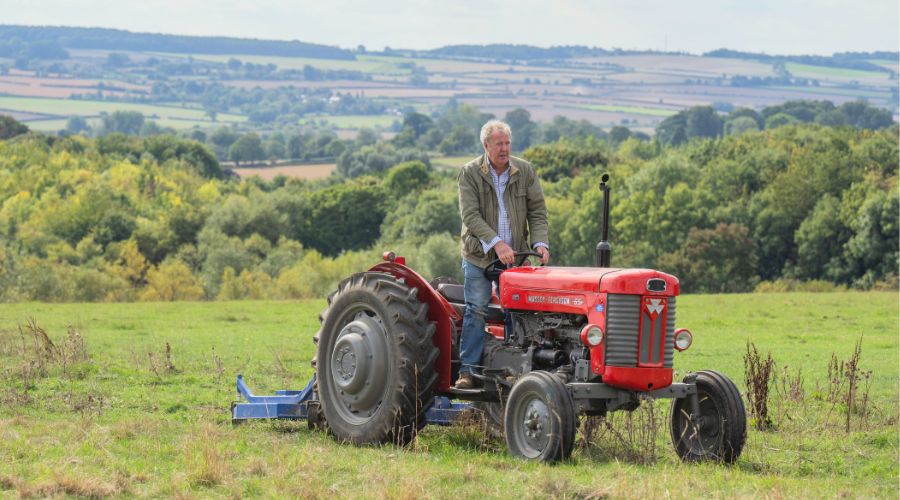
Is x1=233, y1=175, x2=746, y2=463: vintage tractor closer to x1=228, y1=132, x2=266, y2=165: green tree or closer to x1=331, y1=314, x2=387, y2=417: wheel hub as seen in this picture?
x1=331, y1=314, x2=387, y2=417: wheel hub

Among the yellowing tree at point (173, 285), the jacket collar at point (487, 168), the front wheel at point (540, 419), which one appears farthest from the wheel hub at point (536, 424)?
the yellowing tree at point (173, 285)

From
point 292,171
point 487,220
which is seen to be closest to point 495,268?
point 487,220

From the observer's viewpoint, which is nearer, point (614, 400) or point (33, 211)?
point (614, 400)

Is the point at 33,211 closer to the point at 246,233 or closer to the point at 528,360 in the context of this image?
the point at 246,233

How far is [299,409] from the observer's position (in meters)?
13.0

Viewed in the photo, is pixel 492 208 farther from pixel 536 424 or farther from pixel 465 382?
pixel 536 424

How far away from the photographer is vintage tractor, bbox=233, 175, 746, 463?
1095cm

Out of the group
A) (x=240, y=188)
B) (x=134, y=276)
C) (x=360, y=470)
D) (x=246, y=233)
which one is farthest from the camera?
(x=240, y=188)

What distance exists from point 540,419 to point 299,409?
307 centimetres

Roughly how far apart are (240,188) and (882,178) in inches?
2210

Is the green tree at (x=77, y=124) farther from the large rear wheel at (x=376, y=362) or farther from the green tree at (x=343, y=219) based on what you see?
the large rear wheel at (x=376, y=362)

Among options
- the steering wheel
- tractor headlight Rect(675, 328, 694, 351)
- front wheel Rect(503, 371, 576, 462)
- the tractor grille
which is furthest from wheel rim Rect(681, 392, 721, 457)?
the steering wheel

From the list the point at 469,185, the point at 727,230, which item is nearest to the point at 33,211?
the point at 727,230

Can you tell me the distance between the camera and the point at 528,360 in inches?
457
